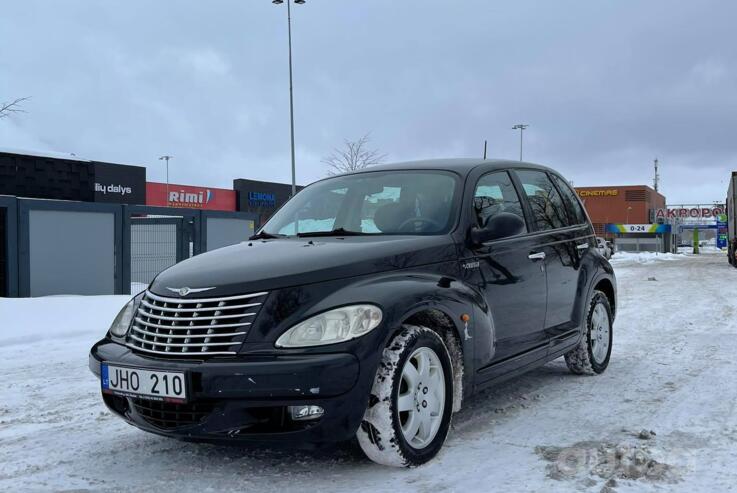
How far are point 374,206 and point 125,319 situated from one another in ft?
5.45

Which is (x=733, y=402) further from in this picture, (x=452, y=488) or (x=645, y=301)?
(x=645, y=301)

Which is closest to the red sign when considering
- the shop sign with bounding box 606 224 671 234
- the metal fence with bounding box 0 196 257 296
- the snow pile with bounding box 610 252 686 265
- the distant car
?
the snow pile with bounding box 610 252 686 265

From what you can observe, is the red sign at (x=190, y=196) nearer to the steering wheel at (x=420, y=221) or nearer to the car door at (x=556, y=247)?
the car door at (x=556, y=247)

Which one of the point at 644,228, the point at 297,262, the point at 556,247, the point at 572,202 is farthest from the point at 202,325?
the point at 644,228

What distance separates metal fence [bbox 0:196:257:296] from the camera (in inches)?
453

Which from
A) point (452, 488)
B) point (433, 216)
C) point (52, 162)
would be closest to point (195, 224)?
point (52, 162)

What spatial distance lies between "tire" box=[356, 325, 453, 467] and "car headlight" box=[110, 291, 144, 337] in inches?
55.5

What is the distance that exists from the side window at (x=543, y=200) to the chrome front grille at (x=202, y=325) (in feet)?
8.30

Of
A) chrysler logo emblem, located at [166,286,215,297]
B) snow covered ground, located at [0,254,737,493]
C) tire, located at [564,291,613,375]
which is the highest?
chrysler logo emblem, located at [166,286,215,297]

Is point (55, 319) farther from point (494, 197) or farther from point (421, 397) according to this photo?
point (421, 397)

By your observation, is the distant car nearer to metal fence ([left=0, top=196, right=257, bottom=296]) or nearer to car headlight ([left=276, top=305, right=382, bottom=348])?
car headlight ([left=276, top=305, right=382, bottom=348])

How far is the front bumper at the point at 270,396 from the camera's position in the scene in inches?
113

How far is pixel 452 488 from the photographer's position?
3018 millimetres

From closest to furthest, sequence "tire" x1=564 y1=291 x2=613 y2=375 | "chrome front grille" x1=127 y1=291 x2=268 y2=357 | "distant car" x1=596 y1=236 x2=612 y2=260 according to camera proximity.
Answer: "chrome front grille" x1=127 y1=291 x2=268 y2=357 → "tire" x1=564 y1=291 x2=613 y2=375 → "distant car" x1=596 y1=236 x2=612 y2=260
